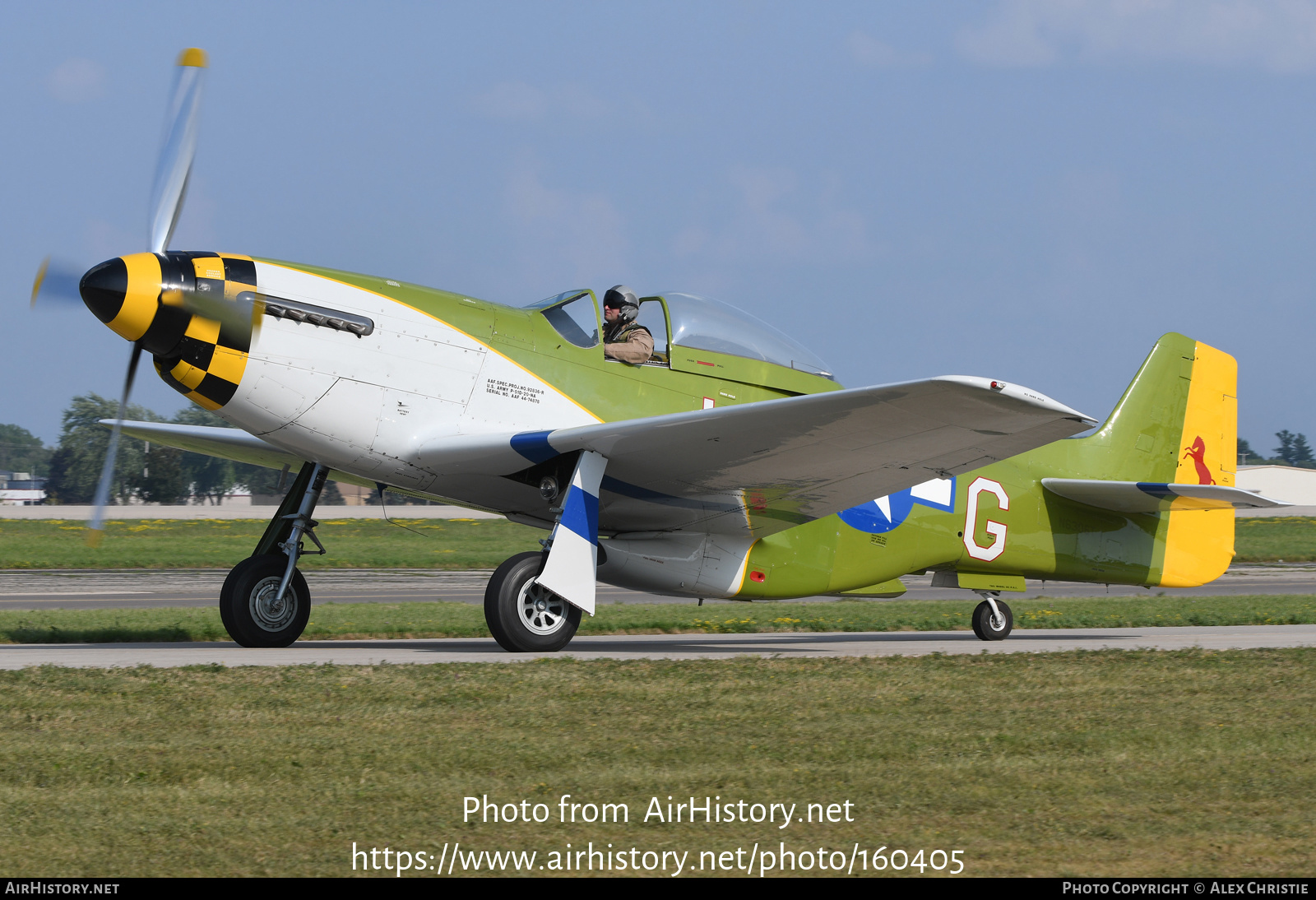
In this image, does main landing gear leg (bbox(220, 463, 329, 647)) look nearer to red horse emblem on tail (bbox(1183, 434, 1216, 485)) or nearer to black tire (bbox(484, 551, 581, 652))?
black tire (bbox(484, 551, 581, 652))

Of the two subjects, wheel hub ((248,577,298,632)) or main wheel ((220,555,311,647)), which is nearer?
main wheel ((220,555,311,647))

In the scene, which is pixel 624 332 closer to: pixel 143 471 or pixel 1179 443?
pixel 1179 443

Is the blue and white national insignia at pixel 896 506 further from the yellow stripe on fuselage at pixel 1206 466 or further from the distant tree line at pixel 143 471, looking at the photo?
the distant tree line at pixel 143 471

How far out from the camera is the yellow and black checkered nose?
810 centimetres

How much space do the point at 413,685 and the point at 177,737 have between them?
1652mm

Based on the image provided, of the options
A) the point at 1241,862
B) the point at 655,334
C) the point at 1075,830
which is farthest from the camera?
the point at 655,334

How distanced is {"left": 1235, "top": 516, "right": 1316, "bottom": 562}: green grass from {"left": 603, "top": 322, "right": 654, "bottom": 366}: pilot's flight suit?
27.8 meters

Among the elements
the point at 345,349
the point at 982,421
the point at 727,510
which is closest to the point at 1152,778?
the point at 982,421

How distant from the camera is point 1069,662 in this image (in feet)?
27.7

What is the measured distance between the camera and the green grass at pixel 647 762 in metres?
3.81

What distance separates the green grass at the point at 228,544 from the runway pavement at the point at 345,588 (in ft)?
4.26

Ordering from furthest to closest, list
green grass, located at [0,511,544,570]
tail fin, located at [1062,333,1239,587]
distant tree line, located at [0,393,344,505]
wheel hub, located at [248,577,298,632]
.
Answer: distant tree line, located at [0,393,344,505], green grass, located at [0,511,544,570], tail fin, located at [1062,333,1239,587], wheel hub, located at [248,577,298,632]

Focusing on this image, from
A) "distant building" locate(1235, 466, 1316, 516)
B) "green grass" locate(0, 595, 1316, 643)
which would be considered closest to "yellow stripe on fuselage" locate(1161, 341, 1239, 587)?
"green grass" locate(0, 595, 1316, 643)
